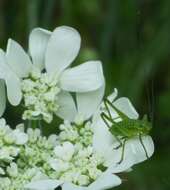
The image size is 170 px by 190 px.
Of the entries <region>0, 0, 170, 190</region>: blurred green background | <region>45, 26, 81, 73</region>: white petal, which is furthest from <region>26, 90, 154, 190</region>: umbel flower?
<region>0, 0, 170, 190</region>: blurred green background

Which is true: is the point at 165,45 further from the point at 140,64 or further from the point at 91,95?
the point at 91,95

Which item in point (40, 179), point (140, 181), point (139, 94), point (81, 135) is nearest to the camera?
point (40, 179)

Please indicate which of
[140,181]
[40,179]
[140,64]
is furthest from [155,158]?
[40,179]

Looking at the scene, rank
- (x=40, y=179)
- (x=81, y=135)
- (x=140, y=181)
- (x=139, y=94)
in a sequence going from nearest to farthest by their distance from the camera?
(x=40, y=179) < (x=81, y=135) < (x=140, y=181) < (x=139, y=94)

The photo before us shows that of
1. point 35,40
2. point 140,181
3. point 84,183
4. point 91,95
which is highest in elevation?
point 35,40

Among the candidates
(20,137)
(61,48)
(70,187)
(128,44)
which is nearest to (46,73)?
(61,48)

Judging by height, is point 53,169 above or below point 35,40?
below

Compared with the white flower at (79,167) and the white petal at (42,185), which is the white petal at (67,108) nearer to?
the white flower at (79,167)

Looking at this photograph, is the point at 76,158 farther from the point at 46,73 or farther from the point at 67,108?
the point at 46,73
